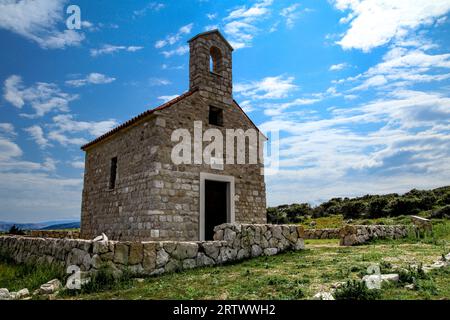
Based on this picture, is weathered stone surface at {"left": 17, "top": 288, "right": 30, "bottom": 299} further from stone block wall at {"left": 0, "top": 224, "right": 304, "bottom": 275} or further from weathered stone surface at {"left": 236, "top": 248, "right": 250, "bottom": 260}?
weathered stone surface at {"left": 236, "top": 248, "right": 250, "bottom": 260}

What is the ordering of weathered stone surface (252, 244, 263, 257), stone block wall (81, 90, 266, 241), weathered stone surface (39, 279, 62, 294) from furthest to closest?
stone block wall (81, 90, 266, 241) < weathered stone surface (252, 244, 263, 257) < weathered stone surface (39, 279, 62, 294)

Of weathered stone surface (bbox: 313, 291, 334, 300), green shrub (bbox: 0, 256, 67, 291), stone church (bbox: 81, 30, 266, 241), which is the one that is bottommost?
green shrub (bbox: 0, 256, 67, 291)

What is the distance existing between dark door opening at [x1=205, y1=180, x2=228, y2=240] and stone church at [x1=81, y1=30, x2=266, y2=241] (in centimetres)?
4

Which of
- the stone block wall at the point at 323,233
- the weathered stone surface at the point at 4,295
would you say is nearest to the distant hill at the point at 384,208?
the stone block wall at the point at 323,233

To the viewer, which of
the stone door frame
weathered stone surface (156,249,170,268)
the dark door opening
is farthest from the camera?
the dark door opening

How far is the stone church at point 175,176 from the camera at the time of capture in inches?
415

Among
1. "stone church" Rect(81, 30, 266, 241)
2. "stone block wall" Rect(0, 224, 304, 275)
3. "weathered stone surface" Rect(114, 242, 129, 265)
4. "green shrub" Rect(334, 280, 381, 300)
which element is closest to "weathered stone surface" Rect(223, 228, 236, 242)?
"stone block wall" Rect(0, 224, 304, 275)

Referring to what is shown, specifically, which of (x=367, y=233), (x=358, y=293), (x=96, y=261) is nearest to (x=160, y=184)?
(x=96, y=261)

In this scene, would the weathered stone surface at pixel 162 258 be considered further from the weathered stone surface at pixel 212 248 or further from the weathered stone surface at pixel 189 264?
the weathered stone surface at pixel 212 248

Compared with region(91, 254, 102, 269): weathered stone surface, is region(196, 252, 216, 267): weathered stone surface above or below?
below

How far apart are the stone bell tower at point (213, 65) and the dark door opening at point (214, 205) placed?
3.36 m

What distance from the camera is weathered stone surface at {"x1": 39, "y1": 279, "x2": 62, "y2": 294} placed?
224 inches

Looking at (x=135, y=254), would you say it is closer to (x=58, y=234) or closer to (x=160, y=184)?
(x=160, y=184)
